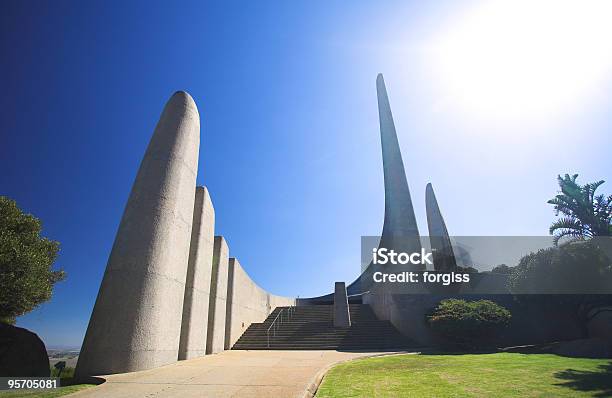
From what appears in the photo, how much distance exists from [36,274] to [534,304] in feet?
67.4

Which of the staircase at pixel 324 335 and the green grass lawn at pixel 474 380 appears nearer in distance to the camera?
the green grass lawn at pixel 474 380

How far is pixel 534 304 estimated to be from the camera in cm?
1498

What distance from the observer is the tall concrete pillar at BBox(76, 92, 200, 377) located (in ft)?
21.2

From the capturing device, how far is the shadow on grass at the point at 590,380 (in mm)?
4883

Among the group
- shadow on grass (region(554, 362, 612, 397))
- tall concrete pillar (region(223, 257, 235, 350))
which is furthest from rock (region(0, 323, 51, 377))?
shadow on grass (region(554, 362, 612, 397))

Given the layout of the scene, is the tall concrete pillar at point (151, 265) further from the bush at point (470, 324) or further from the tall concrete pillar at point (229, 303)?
the bush at point (470, 324)

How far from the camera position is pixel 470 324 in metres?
12.4

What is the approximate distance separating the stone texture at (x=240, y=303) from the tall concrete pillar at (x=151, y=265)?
16.9 ft

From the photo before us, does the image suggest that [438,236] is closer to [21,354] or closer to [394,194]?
[394,194]

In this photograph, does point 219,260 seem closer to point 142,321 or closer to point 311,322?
point 142,321

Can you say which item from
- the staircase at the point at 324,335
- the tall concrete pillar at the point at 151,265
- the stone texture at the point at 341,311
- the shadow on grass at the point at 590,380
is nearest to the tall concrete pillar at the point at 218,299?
the staircase at the point at 324,335

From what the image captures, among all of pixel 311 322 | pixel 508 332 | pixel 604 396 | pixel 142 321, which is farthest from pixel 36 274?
pixel 508 332

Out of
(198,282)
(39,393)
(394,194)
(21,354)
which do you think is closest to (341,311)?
(198,282)

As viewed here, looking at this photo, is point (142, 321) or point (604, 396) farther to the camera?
point (142, 321)
